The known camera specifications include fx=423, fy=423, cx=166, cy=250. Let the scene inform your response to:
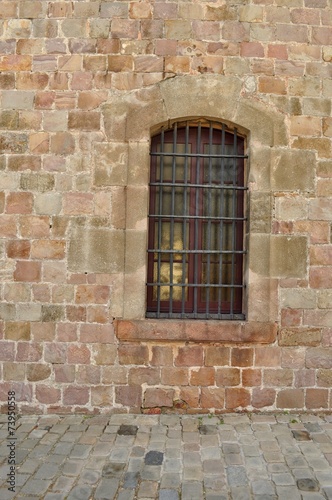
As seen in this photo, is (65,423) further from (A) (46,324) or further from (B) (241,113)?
(B) (241,113)

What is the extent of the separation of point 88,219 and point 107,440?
2.13 m

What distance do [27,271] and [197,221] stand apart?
1868 mm

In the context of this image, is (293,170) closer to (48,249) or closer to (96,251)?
(96,251)

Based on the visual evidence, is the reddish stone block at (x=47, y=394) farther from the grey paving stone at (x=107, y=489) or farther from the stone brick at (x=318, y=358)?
the stone brick at (x=318, y=358)

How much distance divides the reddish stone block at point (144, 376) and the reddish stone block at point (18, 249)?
163 cm

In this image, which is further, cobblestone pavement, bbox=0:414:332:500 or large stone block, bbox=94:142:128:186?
large stone block, bbox=94:142:128:186

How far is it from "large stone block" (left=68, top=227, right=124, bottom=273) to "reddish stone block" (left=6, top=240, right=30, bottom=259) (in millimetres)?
452

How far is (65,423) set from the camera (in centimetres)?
412

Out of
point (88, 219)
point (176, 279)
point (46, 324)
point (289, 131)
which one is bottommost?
point (46, 324)

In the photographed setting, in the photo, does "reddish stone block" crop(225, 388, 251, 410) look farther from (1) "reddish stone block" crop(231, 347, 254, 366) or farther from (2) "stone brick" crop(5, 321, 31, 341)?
(2) "stone brick" crop(5, 321, 31, 341)

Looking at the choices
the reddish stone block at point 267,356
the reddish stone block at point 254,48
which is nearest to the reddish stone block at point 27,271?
the reddish stone block at point 267,356

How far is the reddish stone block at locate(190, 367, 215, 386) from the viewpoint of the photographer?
4.34 metres

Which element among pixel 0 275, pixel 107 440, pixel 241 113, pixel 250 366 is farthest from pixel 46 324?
pixel 241 113

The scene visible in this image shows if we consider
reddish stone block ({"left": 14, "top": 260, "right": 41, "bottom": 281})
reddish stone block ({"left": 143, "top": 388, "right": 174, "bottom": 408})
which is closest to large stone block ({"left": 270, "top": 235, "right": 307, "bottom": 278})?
reddish stone block ({"left": 143, "top": 388, "right": 174, "bottom": 408})
